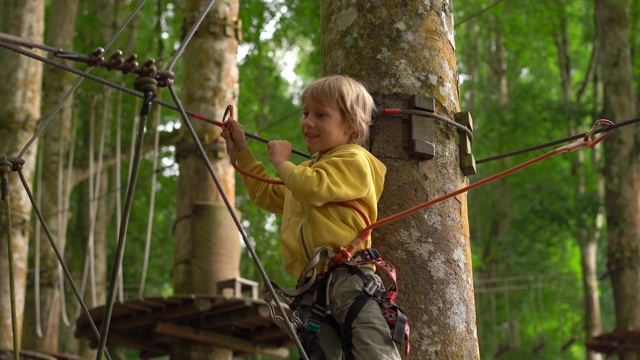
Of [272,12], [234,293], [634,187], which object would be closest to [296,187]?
[234,293]

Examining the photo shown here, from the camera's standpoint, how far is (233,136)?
3.05 m

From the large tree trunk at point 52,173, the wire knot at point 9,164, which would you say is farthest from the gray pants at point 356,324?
the large tree trunk at point 52,173

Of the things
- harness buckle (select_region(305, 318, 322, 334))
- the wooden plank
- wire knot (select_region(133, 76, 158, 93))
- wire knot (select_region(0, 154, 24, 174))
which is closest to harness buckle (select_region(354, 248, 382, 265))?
harness buckle (select_region(305, 318, 322, 334))

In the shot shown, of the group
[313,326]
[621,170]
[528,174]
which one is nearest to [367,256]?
[313,326]

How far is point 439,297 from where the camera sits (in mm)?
2967

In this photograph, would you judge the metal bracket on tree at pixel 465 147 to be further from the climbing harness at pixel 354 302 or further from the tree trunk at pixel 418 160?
the climbing harness at pixel 354 302

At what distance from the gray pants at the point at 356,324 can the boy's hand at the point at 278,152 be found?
1.26ft

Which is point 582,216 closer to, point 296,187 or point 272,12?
point 272,12

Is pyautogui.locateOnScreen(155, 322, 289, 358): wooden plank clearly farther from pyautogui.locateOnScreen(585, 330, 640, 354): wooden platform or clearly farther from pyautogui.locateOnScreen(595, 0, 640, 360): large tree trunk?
pyautogui.locateOnScreen(595, 0, 640, 360): large tree trunk

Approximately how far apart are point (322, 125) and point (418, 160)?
428mm

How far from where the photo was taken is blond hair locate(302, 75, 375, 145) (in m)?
2.85

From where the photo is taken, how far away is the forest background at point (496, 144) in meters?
15.0

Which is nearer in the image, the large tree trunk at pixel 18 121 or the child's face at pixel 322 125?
the child's face at pixel 322 125

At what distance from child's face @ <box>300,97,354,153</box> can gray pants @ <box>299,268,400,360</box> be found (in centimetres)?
43
